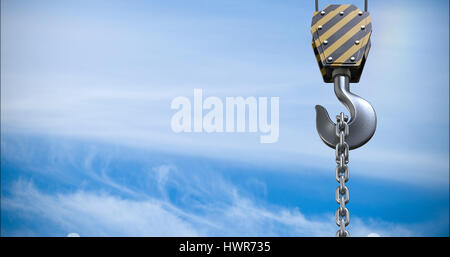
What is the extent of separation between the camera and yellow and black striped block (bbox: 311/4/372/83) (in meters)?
2.97

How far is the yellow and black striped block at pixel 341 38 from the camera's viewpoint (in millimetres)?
2973

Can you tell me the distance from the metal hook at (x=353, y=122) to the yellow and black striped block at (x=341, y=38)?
0.18 meters

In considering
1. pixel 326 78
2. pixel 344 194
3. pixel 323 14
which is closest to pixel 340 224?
pixel 344 194

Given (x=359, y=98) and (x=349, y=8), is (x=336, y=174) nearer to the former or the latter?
(x=359, y=98)

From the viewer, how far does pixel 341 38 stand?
9.86 ft

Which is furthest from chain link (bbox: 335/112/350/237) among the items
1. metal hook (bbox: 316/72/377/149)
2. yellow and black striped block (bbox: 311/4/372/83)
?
yellow and black striped block (bbox: 311/4/372/83)

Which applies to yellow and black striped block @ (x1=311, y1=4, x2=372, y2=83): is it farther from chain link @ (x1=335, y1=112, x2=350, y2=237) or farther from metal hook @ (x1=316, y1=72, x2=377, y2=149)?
chain link @ (x1=335, y1=112, x2=350, y2=237)

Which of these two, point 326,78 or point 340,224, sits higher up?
point 326,78

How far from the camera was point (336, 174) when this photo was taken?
7.57 feet

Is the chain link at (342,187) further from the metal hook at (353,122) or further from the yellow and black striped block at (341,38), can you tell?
the yellow and black striped block at (341,38)

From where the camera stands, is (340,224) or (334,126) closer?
(340,224)

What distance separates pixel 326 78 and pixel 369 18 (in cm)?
44

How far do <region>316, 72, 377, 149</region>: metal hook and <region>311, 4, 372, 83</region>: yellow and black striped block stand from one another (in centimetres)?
18

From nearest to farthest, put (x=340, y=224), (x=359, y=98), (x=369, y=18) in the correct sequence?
(x=340, y=224)
(x=359, y=98)
(x=369, y=18)
